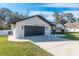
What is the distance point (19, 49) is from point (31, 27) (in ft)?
3.16

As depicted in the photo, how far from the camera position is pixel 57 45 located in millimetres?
8750

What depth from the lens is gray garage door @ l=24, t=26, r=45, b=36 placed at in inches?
355

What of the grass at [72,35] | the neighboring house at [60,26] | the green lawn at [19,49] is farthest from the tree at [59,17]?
the green lawn at [19,49]

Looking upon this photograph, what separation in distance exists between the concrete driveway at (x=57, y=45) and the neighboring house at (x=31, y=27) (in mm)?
205

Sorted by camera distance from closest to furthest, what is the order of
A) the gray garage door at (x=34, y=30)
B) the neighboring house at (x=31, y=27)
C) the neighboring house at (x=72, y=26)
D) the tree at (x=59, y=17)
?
1. the tree at (x=59, y=17)
2. the neighboring house at (x=72, y=26)
3. the neighboring house at (x=31, y=27)
4. the gray garage door at (x=34, y=30)

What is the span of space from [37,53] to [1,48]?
1.02m

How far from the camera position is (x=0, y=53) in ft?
26.9

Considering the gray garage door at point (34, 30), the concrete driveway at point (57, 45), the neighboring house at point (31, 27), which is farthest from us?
the gray garage door at point (34, 30)

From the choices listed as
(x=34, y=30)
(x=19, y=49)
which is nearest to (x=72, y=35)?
(x=34, y=30)

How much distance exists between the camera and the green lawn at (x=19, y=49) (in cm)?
822

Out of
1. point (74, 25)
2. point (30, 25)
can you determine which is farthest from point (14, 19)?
point (74, 25)

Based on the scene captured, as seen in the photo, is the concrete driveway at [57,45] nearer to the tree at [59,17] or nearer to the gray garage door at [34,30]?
the gray garage door at [34,30]

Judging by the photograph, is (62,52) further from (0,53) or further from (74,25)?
(0,53)

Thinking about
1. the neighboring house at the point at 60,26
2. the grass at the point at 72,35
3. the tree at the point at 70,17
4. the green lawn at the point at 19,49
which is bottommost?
the green lawn at the point at 19,49
